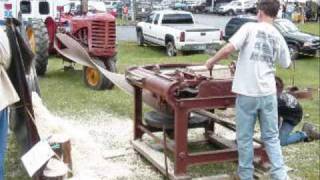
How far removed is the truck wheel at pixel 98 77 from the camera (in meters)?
10.6

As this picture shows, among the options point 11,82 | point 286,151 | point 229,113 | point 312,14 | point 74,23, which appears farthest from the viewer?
point 312,14

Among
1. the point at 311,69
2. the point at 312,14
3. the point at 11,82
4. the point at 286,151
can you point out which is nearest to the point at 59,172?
the point at 11,82

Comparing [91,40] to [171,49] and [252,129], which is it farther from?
[171,49]

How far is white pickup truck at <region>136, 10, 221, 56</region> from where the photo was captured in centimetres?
2000

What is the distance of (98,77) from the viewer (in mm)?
10719

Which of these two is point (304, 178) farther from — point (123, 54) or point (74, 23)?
point (123, 54)

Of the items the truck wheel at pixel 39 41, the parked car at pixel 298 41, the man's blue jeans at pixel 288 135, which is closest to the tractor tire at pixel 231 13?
the parked car at pixel 298 41

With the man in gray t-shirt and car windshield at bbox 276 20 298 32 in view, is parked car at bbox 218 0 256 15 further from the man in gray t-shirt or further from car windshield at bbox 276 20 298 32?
the man in gray t-shirt

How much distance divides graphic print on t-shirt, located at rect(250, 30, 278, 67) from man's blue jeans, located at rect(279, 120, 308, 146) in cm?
155

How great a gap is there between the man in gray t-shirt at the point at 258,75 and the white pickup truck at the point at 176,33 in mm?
14799

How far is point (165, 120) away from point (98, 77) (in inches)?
186

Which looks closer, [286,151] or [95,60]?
[286,151]

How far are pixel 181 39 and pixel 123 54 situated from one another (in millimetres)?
2178

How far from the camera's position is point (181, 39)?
65.3 feet
